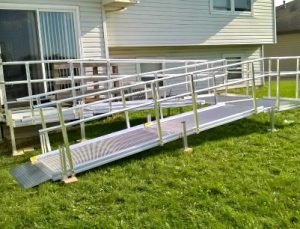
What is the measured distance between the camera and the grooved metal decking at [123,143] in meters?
4.87

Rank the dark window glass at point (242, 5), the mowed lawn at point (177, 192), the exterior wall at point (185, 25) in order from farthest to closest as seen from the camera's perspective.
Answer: the dark window glass at point (242, 5) < the exterior wall at point (185, 25) < the mowed lawn at point (177, 192)

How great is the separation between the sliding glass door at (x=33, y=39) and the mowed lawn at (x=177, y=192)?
2.97 meters

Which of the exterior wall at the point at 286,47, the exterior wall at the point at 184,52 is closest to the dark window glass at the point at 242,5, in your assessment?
the exterior wall at the point at 184,52

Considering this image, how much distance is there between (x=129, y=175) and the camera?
477 cm

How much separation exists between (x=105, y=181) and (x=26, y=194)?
0.90 metres

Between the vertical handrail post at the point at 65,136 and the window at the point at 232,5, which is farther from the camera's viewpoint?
the window at the point at 232,5

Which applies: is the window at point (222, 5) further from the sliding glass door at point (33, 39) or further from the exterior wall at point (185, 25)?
the sliding glass door at point (33, 39)

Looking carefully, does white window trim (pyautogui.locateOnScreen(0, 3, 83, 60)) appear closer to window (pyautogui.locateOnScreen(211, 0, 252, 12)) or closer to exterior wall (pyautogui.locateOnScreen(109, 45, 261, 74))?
exterior wall (pyautogui.locateOnScreen(109, 45, 261, 74))

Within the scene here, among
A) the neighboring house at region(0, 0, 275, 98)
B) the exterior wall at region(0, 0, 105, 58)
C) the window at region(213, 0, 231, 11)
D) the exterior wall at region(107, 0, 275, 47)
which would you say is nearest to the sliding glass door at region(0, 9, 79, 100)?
the neighboring house at region(0, 0, 275, 98)

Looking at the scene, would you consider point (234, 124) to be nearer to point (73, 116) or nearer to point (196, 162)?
point (196, 162)

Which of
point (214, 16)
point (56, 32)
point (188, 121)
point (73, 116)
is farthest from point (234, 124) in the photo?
point (214, 16)

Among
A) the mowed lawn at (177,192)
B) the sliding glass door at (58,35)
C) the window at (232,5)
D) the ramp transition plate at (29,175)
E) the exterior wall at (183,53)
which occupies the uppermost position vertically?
the window at (232,5)

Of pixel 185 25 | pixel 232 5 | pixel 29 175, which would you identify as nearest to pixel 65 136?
pixel 29 175

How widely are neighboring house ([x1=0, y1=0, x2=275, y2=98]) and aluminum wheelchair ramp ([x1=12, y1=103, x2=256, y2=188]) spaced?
11.6 feet
